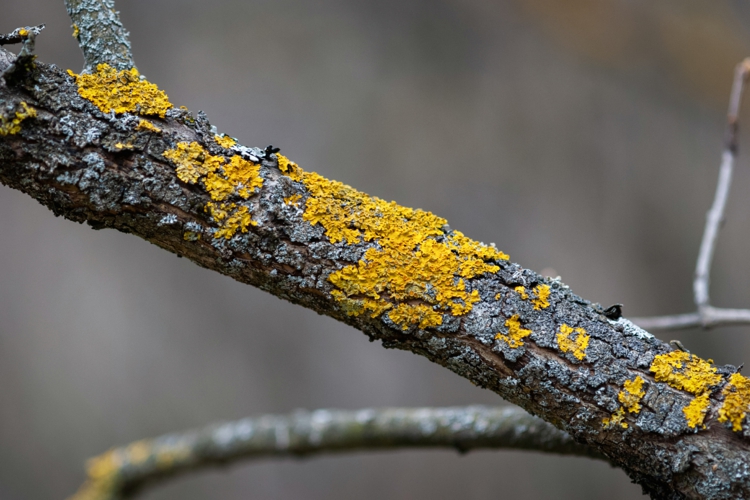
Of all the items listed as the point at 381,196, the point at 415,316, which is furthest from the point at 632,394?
the point at 381,196

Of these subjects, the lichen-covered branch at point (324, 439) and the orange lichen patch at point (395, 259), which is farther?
the lichen-covered branch at point (324, 439)

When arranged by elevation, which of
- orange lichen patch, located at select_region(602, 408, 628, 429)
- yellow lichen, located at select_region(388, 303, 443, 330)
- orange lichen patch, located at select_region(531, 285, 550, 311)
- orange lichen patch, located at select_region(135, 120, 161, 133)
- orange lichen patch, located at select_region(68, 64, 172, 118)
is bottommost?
orange lichen patch, located at select_region(602, 408, 628, 429)

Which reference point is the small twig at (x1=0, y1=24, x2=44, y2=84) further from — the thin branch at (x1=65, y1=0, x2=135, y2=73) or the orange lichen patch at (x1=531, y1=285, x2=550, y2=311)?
the orange lichen patch at (x1=531, y1=285, x2=550, y2=311)

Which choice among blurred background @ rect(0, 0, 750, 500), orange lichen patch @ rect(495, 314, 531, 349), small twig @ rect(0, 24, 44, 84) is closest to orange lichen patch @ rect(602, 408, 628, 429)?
orange lichen patch @ rect(495, 314, 531, 349)

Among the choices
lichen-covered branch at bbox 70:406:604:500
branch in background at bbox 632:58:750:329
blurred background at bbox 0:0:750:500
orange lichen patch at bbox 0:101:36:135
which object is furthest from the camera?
blurred background at bbox 0:0:750:500

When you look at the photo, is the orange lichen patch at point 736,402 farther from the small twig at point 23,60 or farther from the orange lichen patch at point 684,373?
the small twig at point 23,60

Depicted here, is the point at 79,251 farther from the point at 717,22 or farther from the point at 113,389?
the point at 717,22

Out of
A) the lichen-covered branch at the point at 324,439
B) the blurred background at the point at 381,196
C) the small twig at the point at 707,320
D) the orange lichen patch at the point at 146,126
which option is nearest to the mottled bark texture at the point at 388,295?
the orange lichen patch at the point at 146,126
